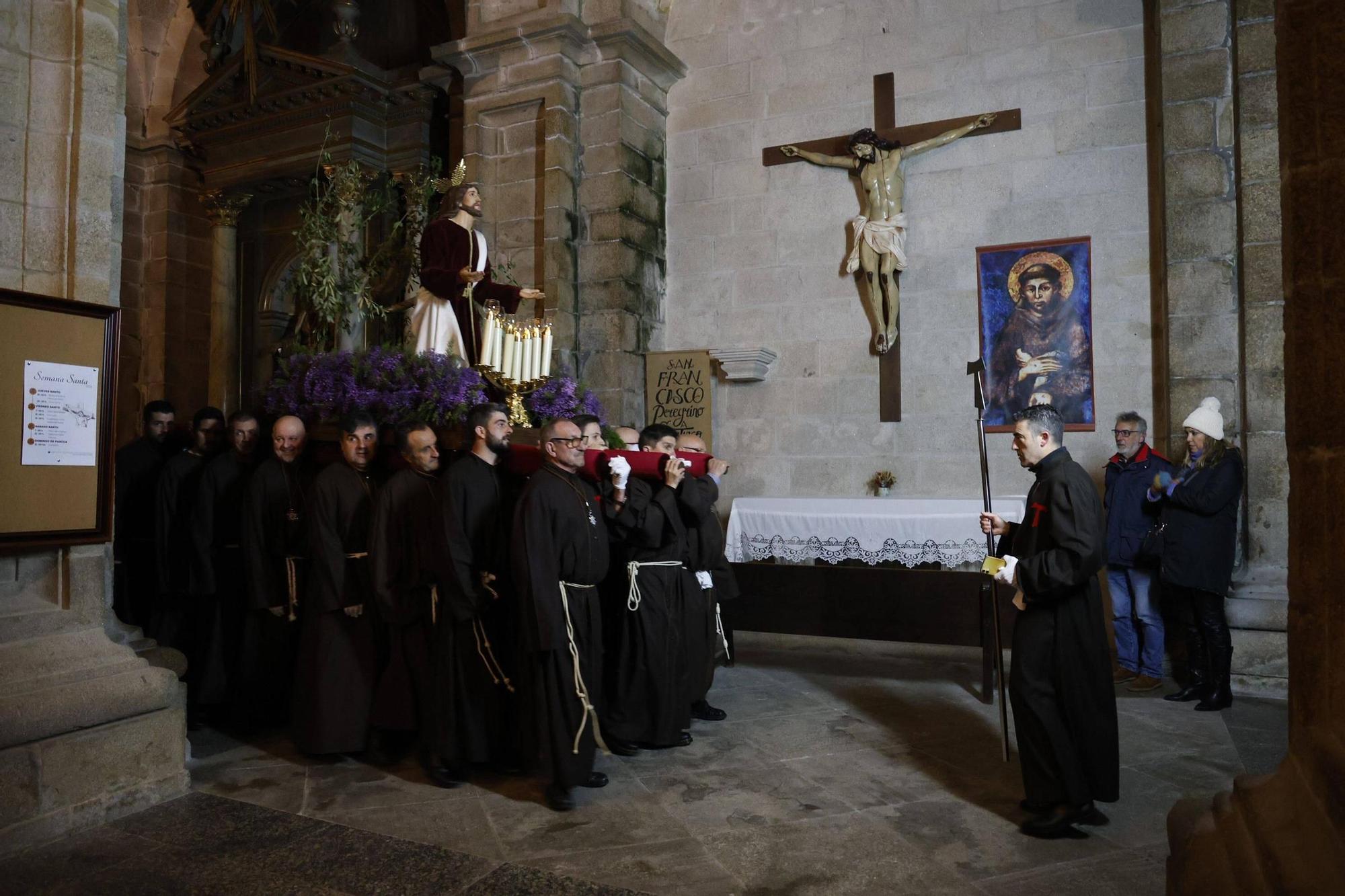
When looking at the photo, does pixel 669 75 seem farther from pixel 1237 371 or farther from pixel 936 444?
pixel 1237 371

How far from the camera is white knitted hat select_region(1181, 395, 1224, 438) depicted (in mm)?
5680

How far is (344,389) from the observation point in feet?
17.1

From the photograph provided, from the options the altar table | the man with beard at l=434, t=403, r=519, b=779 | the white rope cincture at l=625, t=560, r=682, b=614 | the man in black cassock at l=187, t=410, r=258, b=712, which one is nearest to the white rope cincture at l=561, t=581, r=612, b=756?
the man with beard at l=434, t=403, r=519, b=779

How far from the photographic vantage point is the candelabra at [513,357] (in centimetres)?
555

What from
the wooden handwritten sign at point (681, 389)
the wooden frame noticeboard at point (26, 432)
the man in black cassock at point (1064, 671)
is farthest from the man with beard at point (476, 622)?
the wooden handwritten sign at point (681, 389)

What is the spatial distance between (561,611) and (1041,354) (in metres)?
4.69

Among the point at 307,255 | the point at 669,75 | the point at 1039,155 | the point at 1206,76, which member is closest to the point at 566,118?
the point at 669,75

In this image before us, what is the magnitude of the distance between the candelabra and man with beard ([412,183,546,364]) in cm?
29

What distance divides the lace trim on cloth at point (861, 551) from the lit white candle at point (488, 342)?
2381 millimetres

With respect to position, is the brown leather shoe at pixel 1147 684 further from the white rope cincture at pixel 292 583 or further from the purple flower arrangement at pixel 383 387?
the white rope cincture at pixel 292 583

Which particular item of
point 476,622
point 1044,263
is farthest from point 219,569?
point 1044,263

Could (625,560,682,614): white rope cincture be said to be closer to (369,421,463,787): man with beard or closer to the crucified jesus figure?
(369,421,463,787): man with beard

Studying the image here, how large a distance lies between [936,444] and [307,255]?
477 centimetres

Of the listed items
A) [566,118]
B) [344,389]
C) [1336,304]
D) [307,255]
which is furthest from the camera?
[566,118]
